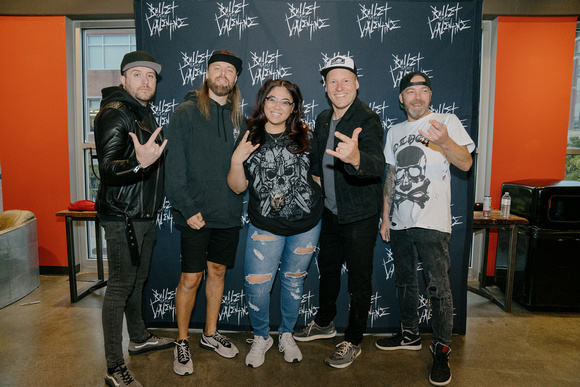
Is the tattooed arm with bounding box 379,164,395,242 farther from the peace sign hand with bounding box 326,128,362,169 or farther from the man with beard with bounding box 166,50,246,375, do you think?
the man with beard with bounding box 166,50,246,375

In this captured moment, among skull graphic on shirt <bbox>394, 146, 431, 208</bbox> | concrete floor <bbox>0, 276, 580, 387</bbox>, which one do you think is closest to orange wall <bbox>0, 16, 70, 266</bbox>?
concrete floor <bbox>0, 276, 580, 387</bbox>

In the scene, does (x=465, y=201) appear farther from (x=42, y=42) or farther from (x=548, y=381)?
(x=42, y=42)

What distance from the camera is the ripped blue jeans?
2.10m

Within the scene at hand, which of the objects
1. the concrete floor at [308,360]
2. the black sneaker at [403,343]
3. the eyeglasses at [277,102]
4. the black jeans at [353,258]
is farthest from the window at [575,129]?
the eyeglasses at [277,102]

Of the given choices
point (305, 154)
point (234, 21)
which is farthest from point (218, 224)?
point (234, 21)

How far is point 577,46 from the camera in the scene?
376 centimetres

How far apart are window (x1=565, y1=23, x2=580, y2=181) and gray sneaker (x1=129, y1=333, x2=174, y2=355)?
4322mm

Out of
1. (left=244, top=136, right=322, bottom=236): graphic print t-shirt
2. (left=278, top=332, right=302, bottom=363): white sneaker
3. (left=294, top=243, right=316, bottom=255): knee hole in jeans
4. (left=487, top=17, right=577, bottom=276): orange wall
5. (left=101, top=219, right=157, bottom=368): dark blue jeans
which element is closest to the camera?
(left=101, top=219, right=157, bottom=368): dark blue jeans

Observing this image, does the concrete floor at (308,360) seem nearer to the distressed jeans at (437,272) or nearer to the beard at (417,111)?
the distressed jeans at (437,272)

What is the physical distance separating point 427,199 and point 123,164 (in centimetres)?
175

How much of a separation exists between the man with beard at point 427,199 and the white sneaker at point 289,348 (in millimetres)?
827

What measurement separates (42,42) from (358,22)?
3359 mm

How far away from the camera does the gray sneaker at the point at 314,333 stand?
2535 millimetres

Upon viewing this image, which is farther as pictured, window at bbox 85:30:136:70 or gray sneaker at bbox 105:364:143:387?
window at bbox 85:30:136:70
